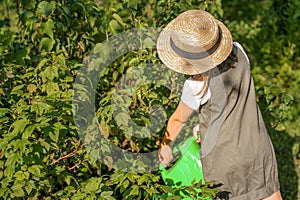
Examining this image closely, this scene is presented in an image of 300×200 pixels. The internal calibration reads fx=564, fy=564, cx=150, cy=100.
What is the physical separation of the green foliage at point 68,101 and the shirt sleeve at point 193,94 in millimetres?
206

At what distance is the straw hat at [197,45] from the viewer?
2.29 m

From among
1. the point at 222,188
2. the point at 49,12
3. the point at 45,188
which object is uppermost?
the point at 49,12

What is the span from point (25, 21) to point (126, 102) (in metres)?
0.75

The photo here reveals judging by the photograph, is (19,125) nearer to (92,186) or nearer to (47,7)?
(92,186)

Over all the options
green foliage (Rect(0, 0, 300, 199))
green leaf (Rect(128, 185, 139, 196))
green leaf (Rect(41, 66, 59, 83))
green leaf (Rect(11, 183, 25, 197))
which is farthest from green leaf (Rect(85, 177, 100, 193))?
green leaf (Rect(41, 66, 59, 83))

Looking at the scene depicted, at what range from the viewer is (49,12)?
8.46 feet

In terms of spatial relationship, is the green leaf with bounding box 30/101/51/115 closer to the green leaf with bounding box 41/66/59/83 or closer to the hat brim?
the green leaf with bounding box 41/66/59/83

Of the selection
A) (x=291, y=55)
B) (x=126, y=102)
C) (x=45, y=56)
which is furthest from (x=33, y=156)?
(x=291, y=55)

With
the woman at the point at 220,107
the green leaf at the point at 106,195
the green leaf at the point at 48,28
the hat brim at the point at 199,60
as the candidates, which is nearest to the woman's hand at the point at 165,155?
the woman at the point at 220,107

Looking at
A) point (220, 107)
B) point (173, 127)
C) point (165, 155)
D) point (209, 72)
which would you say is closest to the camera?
point (209, 72)

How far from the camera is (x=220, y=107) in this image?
2.49 meters

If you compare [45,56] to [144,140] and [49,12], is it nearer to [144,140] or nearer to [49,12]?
[49,12]

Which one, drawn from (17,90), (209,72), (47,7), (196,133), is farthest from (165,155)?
(47,7)

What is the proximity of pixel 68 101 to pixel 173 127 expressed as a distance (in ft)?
1.80
